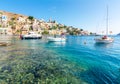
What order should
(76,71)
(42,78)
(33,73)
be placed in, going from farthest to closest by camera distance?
(76,71), (33,73), (42,78)

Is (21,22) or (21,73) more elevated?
(21,22)

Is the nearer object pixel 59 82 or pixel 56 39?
pixel 59 82

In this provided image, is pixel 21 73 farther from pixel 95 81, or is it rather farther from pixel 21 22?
pixel 21 22

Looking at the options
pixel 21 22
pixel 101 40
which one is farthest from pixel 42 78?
pixel 21 22

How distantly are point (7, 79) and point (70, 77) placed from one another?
622cm

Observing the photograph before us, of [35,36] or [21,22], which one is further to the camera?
[21,22]

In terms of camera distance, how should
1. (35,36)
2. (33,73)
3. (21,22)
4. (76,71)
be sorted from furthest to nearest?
(21,22), (35,36), (76,71), (33,73)

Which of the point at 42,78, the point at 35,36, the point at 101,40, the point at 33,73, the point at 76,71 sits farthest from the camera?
the point at 35,36

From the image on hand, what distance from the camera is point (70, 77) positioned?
44.6ft

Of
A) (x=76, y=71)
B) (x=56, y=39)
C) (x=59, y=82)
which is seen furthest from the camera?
(x=56, y=39)

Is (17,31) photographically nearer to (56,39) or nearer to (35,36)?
(35,36)

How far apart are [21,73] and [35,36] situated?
71.6m

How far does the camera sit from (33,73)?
14508mm

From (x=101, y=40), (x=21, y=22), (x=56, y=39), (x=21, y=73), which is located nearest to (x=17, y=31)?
(x=21, y=22)
